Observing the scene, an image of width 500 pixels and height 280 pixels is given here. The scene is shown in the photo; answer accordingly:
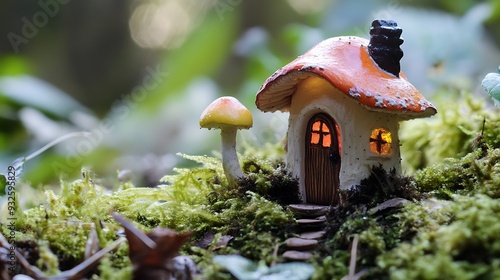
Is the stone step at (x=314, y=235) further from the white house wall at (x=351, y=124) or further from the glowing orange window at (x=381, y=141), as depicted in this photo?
the glowing orange window at (x=381, y=141)

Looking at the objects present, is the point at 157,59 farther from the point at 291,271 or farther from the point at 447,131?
the point at 291,271

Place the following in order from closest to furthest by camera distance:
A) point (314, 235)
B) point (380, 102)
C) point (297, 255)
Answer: point (297, 255) < point (314, 235) < point (380, 102)

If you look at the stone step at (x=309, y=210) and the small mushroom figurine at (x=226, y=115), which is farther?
the small mushroom figurine at (x=226, y=115)

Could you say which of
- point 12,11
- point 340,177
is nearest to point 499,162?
point 340,177

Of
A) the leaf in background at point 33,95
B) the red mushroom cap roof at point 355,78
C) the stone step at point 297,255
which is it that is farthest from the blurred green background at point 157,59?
the stone step at point 297,255

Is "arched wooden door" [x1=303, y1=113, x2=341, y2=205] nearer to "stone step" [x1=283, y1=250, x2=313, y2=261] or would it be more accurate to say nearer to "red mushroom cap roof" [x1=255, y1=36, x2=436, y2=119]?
"red mushroom cap roof" [x1=255, y1=36, x2=436, y2=119]

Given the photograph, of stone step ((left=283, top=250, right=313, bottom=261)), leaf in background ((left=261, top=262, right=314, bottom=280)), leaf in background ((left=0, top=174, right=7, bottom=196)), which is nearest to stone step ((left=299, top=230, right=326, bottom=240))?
stone step ((left=283, top=250, right=313, bottom=261))

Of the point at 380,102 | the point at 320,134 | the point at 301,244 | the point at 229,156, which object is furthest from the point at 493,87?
the point at 229,156

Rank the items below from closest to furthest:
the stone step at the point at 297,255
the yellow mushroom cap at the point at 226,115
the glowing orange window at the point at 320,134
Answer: the stone step at the point at 297,255 → the yellow mushroom cap at the point at 226,115 → the glowing orange window at the point at 320,134
